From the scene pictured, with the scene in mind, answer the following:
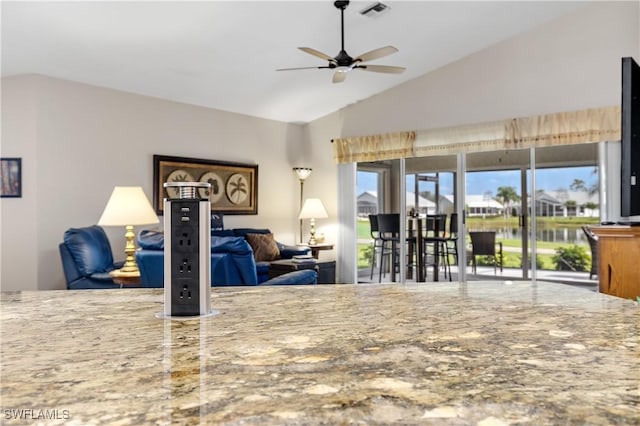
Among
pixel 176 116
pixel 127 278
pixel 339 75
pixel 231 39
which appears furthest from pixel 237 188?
pixel 127 278

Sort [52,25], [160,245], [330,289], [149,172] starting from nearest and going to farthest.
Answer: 1. [330,289]
2. [160,245]
3. [52,25]
4. [149,172]

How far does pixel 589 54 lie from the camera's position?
5219 millimetres

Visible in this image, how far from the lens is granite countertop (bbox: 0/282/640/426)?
522 mm

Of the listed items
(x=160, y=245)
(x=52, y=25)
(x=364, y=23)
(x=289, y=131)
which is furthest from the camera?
(x=289, y=131)

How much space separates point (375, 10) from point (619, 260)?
9.97ft

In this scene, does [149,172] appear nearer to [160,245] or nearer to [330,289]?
[160,245]

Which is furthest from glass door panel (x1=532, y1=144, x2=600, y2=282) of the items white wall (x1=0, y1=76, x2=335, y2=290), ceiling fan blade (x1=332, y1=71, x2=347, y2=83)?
white wall (x1=0, y1=76, x2=335, y2=290)

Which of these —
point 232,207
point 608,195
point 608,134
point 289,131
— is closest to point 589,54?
point 608,134

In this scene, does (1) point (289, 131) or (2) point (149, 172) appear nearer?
(2) point (149, 172)

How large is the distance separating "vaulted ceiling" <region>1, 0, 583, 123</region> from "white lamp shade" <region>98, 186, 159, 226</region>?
56.0 inches

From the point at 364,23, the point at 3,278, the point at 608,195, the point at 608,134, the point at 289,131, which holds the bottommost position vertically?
the point at 3,278

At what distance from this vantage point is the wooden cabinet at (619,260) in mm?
2609

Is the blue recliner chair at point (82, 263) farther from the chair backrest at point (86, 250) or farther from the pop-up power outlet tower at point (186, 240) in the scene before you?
the pop-up power outlet tower at point (186, 240)

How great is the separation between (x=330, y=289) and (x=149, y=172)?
4914 mm
